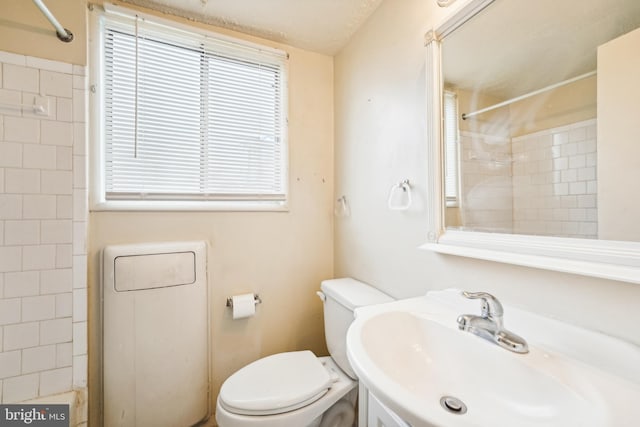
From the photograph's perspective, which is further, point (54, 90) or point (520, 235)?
point (54, 90)

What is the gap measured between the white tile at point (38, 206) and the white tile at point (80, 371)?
63cm

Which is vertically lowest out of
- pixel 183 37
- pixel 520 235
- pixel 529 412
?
pixel 529 412

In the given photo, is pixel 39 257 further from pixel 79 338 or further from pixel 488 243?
pixel 488 243

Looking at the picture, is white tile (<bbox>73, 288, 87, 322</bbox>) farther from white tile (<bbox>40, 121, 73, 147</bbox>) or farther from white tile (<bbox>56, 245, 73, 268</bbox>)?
white tile (<bbox>40, 121, 73, 147</bbox>)

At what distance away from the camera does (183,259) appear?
133cm

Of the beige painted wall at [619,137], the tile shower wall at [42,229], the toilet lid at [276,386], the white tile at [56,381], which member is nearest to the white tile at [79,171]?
the tile shower wall at [42,229]

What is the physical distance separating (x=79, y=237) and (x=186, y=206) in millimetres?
439

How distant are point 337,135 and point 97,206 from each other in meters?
1.31

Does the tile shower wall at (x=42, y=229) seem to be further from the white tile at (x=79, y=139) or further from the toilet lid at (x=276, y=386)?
the toilet lid at (x=276, y=386)

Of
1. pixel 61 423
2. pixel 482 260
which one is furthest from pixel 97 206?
pixel 482 260

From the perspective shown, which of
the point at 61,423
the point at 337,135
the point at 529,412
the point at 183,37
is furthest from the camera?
the point at 337,135

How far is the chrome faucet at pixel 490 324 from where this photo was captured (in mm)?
658

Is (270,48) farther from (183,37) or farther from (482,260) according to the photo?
(482,260)

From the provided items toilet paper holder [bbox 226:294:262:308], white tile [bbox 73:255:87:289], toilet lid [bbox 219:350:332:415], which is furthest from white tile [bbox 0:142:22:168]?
toilet lid [bbox 219:350:332:415]
